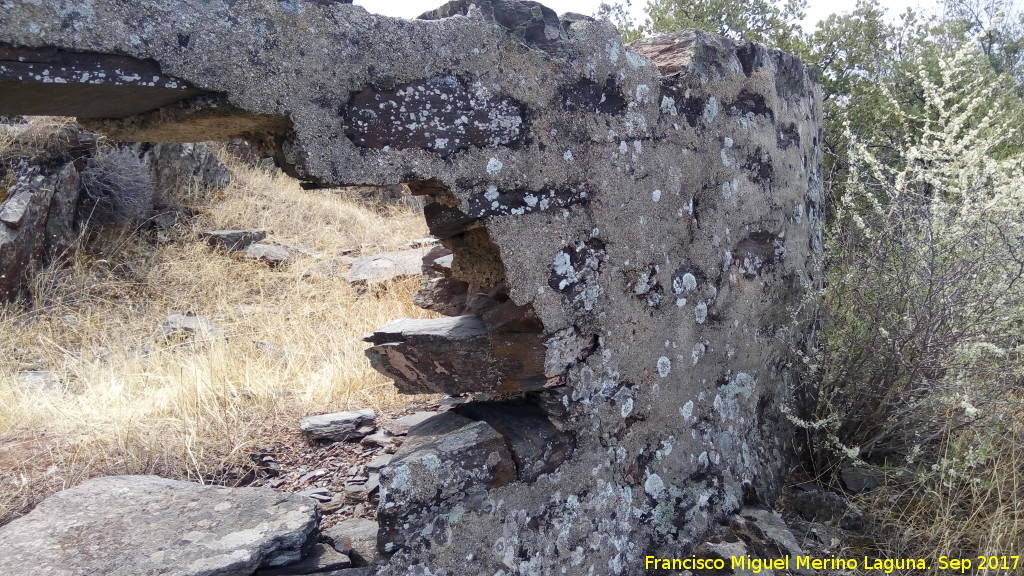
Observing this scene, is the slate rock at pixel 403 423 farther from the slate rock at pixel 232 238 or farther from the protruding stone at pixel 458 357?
the slate rock at pixel 232 238

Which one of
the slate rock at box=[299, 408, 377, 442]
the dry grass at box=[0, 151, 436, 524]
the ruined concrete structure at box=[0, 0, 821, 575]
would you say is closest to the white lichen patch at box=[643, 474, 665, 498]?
the ruined concrete structure at box=[0, 0, 821, 575]

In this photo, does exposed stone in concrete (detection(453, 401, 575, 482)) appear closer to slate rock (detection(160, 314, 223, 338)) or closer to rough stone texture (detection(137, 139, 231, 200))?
slate rock (detection(160, 314, 223, 338))

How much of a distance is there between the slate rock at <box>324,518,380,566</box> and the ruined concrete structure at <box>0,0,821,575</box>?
0.41 ft

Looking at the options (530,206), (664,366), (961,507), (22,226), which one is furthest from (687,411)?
(22,226)

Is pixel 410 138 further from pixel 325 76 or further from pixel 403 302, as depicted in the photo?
pixel 403 302

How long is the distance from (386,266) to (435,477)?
5.40 meters

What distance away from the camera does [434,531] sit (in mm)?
2203

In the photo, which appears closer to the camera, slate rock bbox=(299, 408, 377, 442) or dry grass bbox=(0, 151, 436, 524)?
dry grass bbox=(0, 151, 436, 524)

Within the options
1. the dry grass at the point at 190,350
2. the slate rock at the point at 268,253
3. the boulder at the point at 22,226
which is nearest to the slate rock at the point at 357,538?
the dry grass at the point at 190,350

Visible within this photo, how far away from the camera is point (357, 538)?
2.38 meters

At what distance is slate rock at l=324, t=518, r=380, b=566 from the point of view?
224 cm

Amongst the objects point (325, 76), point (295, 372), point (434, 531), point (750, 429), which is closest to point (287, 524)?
point (434, 531)

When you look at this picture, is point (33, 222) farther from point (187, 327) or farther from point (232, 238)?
point (187, 327)

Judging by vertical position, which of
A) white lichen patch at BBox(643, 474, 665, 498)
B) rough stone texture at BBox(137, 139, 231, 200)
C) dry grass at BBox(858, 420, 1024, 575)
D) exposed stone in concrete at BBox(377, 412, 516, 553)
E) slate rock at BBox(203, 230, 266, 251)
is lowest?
dry grass at BBox(858, 420, 1024, 575)
